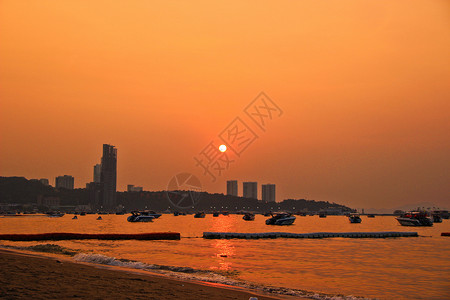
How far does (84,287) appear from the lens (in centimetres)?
1922

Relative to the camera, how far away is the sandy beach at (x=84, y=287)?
1725 cm

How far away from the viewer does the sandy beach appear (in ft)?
56.6

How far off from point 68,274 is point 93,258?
12.8m

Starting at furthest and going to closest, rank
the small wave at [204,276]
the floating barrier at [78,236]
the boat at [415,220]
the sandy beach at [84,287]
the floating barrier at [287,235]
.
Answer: the boat at [415,220] < the floating barrier at [287,235] < the floating barrier at [78,236] < the small wave at [204,276] < the sandy beach at [84,287]

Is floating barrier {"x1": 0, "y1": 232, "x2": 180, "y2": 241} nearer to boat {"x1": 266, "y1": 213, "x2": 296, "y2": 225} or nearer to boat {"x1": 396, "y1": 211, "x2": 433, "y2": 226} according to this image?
boat {"x1": 266, "y1": 213, "x2": 296, "y2": 225}

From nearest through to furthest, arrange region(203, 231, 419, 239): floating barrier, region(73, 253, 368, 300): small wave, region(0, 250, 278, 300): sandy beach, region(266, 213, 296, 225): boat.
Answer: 1. region(0, 250, 278, 300): sandy beach
2. region(73, 253, 368, 300): small wave
3. region(203, 231, 419, 239): floating barrier
4. region(266, 213, 296, 225): boat

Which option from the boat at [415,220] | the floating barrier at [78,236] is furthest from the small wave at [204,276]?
the boat at [415,220]

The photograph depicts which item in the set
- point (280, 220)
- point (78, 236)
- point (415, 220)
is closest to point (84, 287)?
point (78, 236)

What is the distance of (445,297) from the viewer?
78.0ft

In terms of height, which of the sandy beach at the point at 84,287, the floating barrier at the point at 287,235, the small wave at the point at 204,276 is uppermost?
the sandy beach at the point at 84,287

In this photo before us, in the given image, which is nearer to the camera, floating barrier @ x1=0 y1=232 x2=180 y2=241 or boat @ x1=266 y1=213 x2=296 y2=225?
floating barrier @ x1=0 y1=232 x2=180 y2=241

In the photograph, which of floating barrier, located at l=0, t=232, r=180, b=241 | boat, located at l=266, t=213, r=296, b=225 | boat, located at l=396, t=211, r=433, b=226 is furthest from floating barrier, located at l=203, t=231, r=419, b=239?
boat, located at l=396, t=211, r=433, b=226

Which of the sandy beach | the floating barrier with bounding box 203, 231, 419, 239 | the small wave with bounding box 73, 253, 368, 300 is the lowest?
the floating barrier with bounding box 203, 231, 419, 239

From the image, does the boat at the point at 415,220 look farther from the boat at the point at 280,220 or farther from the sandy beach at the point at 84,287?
the sandy beach at the point at 84,287
